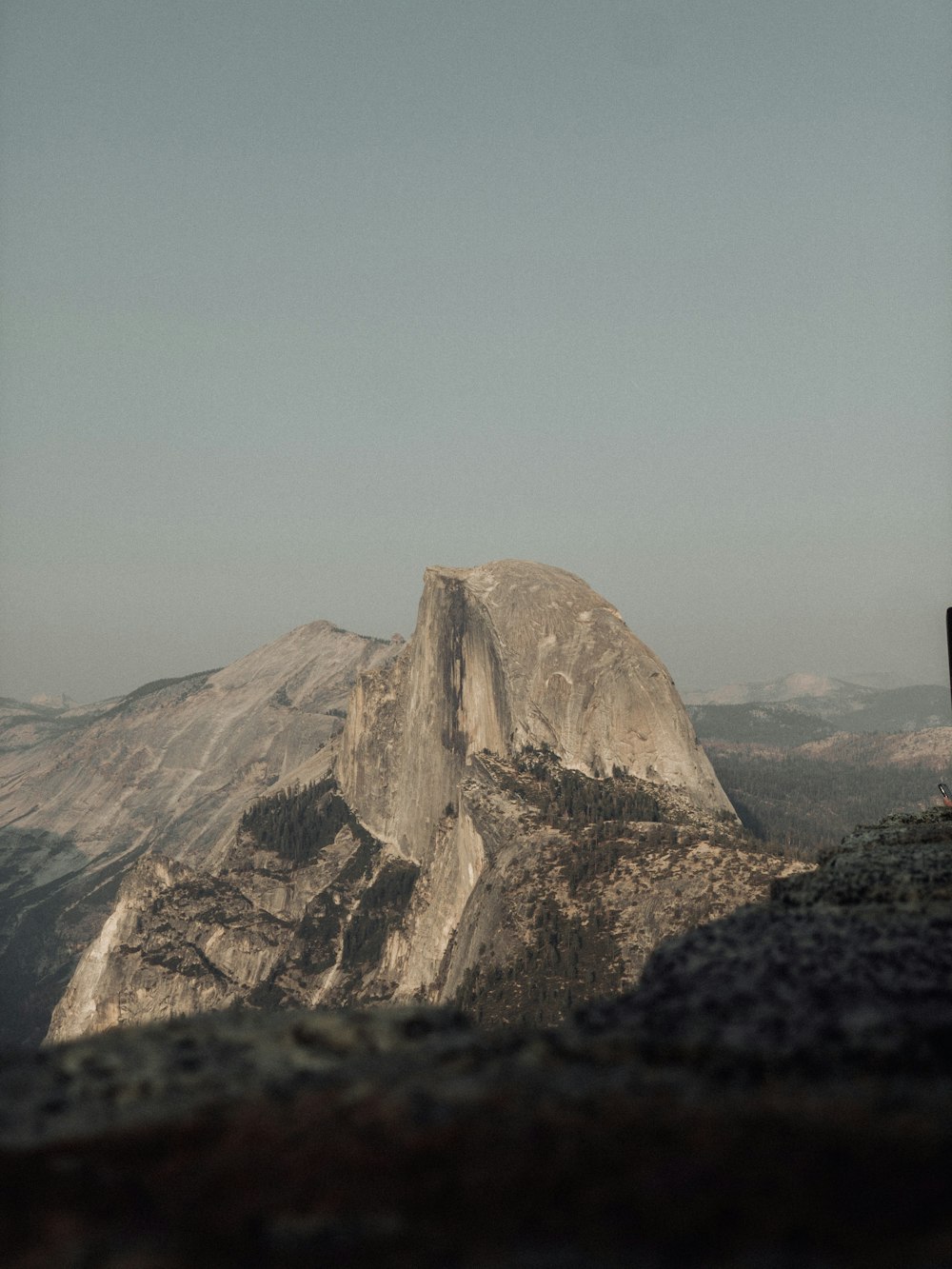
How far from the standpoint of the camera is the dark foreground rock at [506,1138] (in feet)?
38.1

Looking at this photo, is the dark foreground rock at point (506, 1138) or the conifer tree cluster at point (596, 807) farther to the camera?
the conifer tree cluster at point (596, 807)

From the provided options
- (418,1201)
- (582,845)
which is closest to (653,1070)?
(418,1201)

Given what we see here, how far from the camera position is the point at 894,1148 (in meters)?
12.8

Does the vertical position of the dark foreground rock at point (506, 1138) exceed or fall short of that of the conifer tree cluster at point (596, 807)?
it exceeds it

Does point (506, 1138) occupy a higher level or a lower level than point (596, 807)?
higher

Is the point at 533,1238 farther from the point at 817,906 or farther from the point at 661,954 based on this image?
the point at 817,906

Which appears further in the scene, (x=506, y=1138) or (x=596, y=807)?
(x=596, y=807)

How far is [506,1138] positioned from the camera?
1370cm

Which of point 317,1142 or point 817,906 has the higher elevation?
point 317,1142

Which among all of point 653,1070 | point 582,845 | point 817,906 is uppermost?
point 653,1070

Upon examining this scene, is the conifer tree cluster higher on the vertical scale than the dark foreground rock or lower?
lower

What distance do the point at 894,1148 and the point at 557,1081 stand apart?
5.08 metres

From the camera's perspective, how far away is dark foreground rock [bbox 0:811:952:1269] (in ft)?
38.1

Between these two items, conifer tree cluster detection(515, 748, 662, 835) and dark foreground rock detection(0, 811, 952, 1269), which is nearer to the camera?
dark foreground rock detection(0, 811, 952, 1269)
